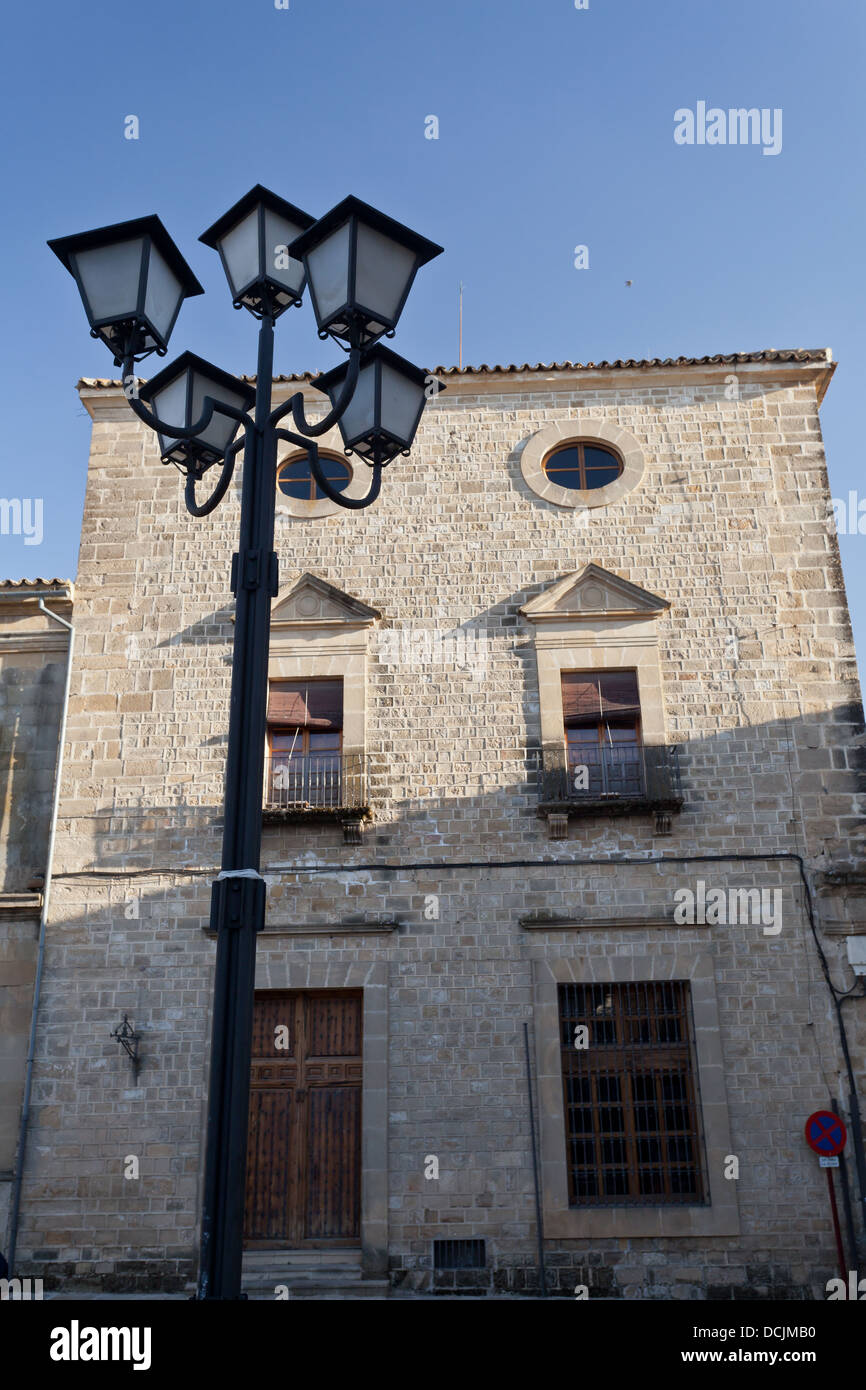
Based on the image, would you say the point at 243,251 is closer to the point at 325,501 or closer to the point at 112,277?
the point at 112,277

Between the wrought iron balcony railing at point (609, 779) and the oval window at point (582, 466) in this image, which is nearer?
the wrought iron balcony railing at point (609, 779)

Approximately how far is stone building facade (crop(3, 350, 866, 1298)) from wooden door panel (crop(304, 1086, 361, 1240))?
0.03 m

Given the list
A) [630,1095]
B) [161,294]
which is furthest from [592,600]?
[161,294]

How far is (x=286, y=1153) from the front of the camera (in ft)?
37.4

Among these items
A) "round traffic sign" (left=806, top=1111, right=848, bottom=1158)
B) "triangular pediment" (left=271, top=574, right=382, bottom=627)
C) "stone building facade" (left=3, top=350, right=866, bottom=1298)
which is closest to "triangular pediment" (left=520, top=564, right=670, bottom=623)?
"stone building facade" (left=3, top=350, right=866, bottom=1298)

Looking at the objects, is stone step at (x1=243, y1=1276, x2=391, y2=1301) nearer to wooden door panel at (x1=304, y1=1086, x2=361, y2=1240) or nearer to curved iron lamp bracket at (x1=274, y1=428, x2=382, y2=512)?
wooden door panel at (x1=304, y1=1086, x2=361, y2=1240)

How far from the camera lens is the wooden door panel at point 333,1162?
36.6 ft

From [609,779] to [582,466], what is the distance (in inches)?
153

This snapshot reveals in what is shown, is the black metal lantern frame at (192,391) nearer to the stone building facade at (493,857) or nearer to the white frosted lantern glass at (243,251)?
the white frosted lantern glass at (243,251)

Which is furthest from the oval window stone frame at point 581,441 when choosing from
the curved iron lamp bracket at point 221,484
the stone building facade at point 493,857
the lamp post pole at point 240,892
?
the lamp post pole at point 240,892

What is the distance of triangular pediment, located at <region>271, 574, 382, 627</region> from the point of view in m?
13.0

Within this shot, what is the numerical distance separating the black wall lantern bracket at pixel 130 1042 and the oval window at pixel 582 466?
7644 millimetres

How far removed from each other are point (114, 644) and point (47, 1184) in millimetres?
5640
